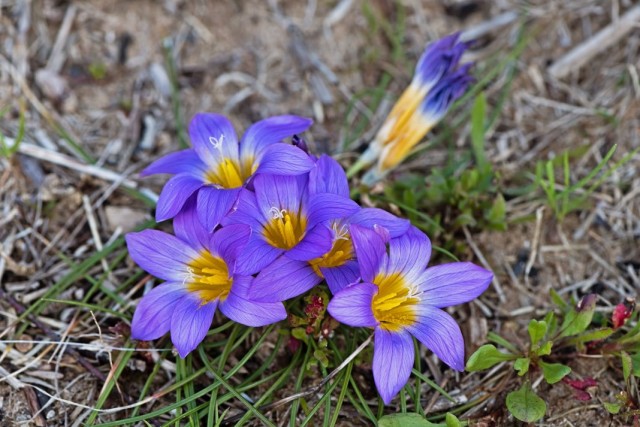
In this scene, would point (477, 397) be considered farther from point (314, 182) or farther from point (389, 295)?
point (314, 182)

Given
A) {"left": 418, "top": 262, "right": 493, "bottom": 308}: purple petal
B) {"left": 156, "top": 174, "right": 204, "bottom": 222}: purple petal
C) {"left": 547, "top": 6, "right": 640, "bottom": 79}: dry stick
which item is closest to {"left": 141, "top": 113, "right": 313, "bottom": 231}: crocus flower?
{"left": 156, "top": 174, "right": 204, "bottom": 222}: purple petal

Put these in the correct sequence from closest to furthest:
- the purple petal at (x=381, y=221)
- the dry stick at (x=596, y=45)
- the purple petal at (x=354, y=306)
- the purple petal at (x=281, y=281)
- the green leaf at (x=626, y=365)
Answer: the purple petal at (x=354, y=306) < the purple petal at (x=281, y=281) < the purple petal at (x=381, y=221) < the green leaf at (x=626, y=365) < the dry stick at (x=596, y=45)

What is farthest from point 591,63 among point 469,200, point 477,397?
point 477,397

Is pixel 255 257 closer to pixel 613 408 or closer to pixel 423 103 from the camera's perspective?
pixel 423 103

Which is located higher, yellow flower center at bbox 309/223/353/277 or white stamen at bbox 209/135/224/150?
white stamen at bbox 209/135/224/150

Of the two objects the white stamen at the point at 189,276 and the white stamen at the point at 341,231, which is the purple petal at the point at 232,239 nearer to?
the white stamen at the point at 189,276

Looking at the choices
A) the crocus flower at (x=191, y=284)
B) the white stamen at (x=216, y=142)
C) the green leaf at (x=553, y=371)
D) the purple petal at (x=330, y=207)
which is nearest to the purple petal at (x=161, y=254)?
the crocus flower at (x=191, y=284)

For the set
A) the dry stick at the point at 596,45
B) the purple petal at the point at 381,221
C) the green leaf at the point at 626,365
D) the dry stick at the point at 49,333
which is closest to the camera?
the purple petal at the point at 381,221

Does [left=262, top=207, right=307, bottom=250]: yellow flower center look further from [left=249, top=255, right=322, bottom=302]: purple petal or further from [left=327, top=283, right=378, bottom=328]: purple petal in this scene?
[left=327, top=283, right=378, bottom=328]: purple petal
